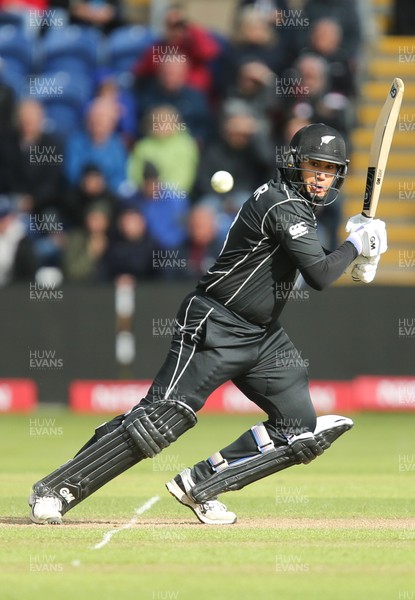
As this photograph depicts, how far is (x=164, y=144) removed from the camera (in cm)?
1586

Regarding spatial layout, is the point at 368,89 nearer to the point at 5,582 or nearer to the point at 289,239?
the point at 289,239

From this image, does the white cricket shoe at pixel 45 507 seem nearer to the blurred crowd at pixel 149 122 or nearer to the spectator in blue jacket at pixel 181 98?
the blurred crowd at pixel 149 122

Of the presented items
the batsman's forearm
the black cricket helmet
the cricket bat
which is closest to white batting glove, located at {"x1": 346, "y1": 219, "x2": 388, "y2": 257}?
the batsman's forearm

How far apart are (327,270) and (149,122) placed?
908cm

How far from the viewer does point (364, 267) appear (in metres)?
7.56

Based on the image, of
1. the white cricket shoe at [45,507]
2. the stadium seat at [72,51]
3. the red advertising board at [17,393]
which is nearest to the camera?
the white cricket shoe at [45,507]

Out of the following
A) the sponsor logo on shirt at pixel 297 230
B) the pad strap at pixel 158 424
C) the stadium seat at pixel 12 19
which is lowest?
the pad strap at pixel 158 424

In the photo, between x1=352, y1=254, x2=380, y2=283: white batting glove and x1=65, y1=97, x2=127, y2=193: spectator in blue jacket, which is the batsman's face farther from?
x1=65, y1=97, x2=127, y2=193: spectator in blue jacket

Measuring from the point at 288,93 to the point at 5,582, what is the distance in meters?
11.2

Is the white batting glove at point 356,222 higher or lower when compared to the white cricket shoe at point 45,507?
higher

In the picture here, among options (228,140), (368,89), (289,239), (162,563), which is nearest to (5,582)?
(162,563)

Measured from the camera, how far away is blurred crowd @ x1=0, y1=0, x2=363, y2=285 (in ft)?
49.9

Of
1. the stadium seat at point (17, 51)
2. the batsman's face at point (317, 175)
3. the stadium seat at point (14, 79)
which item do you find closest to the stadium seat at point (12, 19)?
the stadium seat at point (17, 51)

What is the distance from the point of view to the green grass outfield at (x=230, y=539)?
5.84 metres
